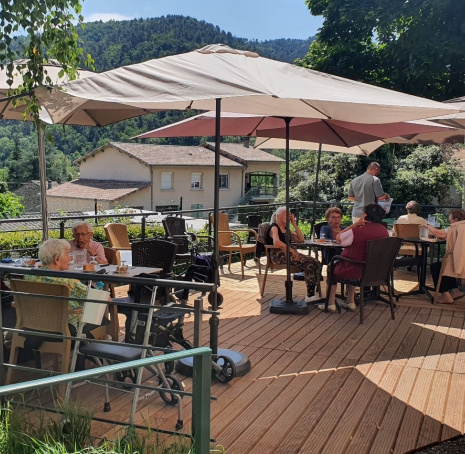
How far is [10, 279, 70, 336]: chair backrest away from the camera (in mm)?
3430

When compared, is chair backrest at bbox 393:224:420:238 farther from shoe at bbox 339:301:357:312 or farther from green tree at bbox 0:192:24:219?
green tree at bbox 0:192:24:219

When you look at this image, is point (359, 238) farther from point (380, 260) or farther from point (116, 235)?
point (116, 235)

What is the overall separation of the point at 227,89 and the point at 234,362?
1989 mm

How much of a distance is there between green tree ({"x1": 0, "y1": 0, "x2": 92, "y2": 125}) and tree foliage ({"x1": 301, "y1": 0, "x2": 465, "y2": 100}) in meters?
13.2

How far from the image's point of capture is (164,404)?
12.1ft

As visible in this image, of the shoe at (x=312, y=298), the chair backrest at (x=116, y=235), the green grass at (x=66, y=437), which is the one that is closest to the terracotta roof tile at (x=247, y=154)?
the chair backrest at (x=116, y=235)

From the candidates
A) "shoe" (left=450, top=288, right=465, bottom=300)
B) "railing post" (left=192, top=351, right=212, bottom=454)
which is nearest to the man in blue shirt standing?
"shoe" (left=450, top=288, right=465, bottom=300)

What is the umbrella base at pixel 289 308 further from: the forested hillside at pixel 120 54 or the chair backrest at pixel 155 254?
the forested hillside at pixel 120 54

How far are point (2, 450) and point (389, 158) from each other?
68.9ft

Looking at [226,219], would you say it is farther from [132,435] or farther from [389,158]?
[389,158]

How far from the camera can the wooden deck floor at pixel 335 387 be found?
3287 mm

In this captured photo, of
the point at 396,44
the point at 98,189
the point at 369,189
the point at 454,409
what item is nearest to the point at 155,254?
the point at 454,409

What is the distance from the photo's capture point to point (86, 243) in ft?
17.3

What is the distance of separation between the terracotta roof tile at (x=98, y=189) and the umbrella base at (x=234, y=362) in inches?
1863
